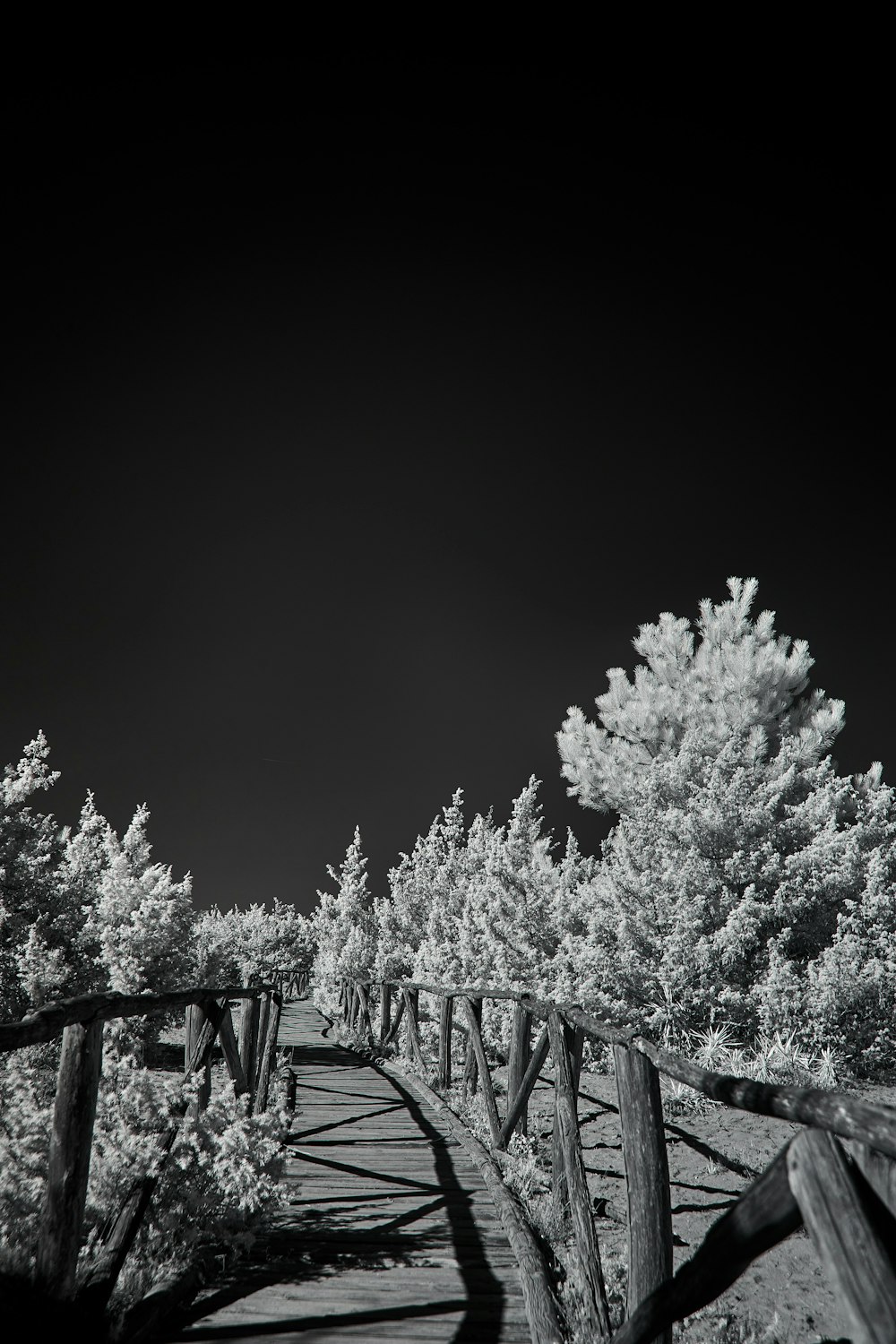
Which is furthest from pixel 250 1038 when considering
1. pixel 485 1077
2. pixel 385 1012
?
pixel 385 1012

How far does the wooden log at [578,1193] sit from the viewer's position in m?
3.68

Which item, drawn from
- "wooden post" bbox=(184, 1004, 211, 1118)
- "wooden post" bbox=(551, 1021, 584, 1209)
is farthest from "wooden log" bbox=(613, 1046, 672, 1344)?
"wooden post" bbox=(184, 1004, 211, 1118)

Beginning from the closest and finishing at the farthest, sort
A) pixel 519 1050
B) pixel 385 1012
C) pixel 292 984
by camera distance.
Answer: pixel 519 1050
pixel 385 1012
pixel 292 984

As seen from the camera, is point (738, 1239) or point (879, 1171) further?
point (738, 1239)

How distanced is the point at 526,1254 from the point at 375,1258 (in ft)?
3.10

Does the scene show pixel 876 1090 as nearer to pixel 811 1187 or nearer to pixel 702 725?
pixel 702 725

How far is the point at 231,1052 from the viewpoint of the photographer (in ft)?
20.4

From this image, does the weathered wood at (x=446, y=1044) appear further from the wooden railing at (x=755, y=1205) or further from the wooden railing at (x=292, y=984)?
the wooden railing at (x=292, y=984)

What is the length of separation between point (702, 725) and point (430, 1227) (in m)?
12.3

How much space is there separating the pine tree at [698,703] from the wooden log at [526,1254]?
984cm

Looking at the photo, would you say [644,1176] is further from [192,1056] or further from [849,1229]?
[192,1056]

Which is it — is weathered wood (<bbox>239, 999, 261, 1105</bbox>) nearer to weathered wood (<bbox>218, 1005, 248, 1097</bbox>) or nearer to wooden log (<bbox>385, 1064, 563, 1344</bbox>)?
weathered wood (<bbox>218, 1005, 248, 1097</bbox>)

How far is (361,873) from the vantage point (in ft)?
127

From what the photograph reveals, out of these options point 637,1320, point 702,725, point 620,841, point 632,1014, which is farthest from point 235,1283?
point 702,725
